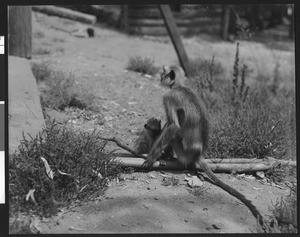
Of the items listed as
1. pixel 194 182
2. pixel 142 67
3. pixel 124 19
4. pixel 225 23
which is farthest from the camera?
pixel 225 23

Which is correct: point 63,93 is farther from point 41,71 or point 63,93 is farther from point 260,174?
point 260,174

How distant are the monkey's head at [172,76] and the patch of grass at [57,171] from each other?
3.87ft

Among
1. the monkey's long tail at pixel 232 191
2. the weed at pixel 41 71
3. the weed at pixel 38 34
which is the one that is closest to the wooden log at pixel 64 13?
the weed at pixel 38 34

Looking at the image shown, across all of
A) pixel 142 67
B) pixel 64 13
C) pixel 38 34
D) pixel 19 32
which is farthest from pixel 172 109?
pixel 64 13

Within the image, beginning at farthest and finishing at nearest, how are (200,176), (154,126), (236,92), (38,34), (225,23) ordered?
(225,23)
(38,34)
(236,92)
(154,126)
(200,176)

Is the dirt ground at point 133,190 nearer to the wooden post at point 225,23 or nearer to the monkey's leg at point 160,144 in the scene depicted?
the monkey's leg at point 160,144

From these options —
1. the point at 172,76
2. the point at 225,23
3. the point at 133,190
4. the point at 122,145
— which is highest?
the point at 225,23

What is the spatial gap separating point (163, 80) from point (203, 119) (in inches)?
28.5

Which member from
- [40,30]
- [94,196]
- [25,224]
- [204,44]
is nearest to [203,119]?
[94,196]

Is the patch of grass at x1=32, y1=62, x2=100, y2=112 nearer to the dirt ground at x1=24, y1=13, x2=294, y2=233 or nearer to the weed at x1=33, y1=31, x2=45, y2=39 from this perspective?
the dirt ground at x1=24, y1=13, x2=294, y2=233

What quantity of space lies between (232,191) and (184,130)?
93cm

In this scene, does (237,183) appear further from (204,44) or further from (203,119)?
(204,44)

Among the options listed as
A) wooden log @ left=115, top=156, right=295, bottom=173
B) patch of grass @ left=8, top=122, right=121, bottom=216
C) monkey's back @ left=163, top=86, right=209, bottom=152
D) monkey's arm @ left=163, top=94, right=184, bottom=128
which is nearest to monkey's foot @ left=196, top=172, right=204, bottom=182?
wooden log @ left=115, top=156, right=295, bottom=173

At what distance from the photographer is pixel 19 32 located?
937 cm
